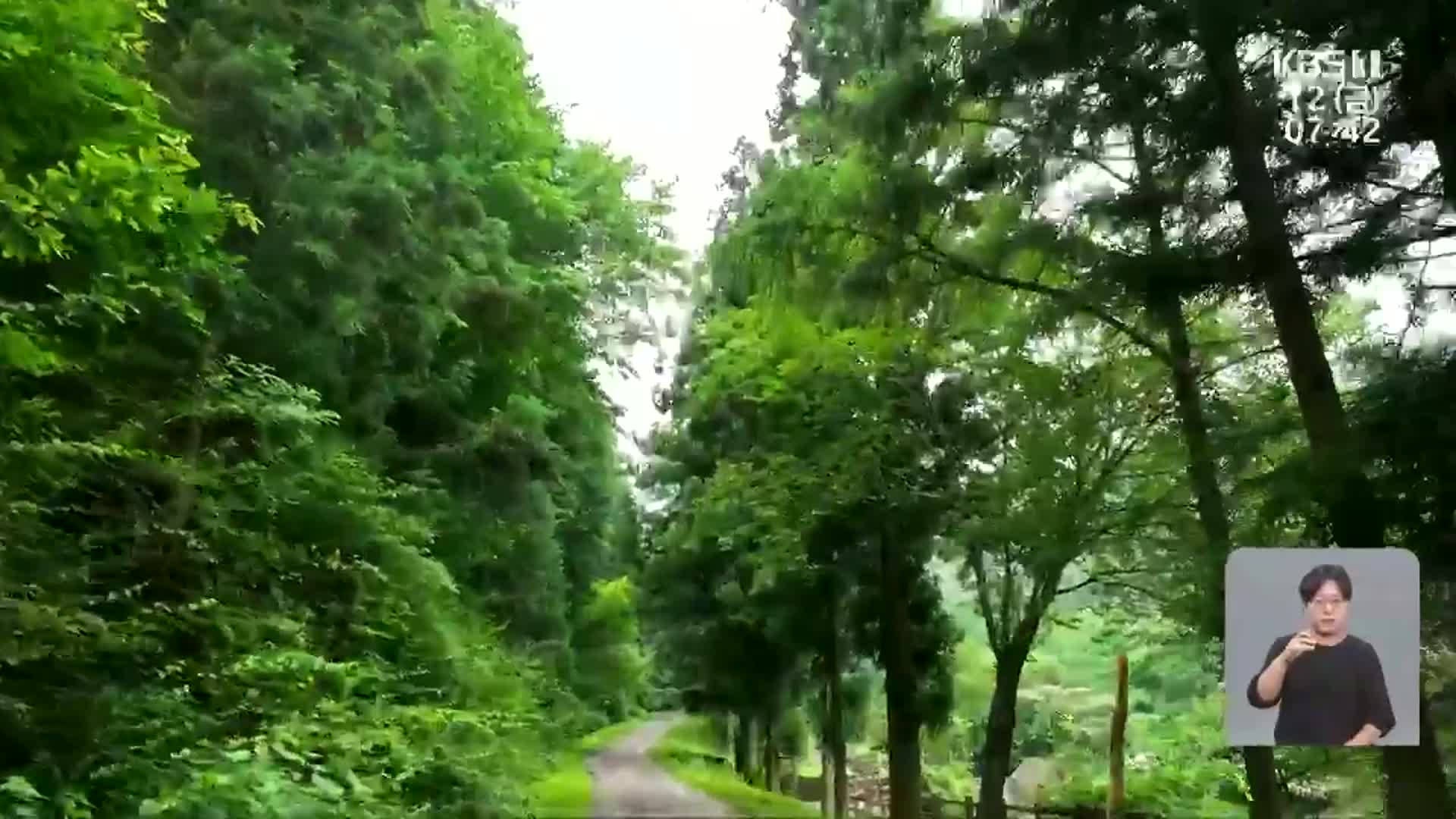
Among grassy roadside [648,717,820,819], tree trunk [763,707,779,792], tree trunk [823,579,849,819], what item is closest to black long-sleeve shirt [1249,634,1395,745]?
tree trunk [823,579,849,819]

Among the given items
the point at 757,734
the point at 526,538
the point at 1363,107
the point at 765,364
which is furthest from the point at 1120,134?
the point at 757,734

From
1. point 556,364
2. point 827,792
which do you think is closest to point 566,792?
point 827,792

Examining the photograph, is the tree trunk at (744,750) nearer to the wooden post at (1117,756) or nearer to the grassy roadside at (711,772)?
the grassy roadside at (711,772)

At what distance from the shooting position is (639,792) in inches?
710

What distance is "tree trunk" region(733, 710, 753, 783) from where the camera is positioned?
76.7 feet

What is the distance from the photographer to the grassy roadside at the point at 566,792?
1095 cm

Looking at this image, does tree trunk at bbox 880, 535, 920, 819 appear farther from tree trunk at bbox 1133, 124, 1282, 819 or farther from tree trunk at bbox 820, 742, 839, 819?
tree trunk at bbox 1133, 124, 1282, 819

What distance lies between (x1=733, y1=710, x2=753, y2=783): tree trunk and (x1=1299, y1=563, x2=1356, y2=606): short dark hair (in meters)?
19.0

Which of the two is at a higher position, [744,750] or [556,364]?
[556,364]

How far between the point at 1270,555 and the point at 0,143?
4.57 meters

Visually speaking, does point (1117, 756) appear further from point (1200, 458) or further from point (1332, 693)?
point (1332, 693)

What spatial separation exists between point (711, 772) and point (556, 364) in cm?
1487

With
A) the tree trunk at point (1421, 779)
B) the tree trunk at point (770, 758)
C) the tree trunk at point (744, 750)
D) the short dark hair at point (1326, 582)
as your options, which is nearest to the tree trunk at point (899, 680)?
the tree trunk at point (1421, 779)

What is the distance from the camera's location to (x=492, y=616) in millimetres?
12484
